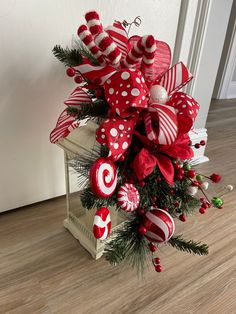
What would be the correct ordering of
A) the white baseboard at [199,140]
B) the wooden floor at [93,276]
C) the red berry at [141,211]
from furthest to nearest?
the white baseboard at [199,140] → the wooden floor at [93,276] → the red berry at [141,211]

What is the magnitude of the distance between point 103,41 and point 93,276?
606 millimetres

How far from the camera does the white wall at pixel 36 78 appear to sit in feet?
2.35

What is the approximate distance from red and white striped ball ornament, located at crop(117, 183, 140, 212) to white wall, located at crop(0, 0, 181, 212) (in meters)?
0.49

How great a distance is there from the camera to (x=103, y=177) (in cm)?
45

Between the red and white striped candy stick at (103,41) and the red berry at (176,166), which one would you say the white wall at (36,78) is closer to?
the red and white striped candy stick at (103,41)

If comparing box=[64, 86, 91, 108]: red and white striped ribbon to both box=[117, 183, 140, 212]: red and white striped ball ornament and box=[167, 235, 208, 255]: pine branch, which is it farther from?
box=[167, 235, 208, 255]: pine branch

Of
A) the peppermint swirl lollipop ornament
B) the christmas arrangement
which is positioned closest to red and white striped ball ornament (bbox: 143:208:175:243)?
the christmas arrangement

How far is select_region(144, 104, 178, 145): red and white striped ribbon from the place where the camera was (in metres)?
0.47

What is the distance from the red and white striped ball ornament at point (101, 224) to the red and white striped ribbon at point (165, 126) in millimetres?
167

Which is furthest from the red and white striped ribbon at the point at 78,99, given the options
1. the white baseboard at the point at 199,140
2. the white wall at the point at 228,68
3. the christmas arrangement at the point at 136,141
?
the white wall at the point at 228,68

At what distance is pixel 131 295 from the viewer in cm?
68

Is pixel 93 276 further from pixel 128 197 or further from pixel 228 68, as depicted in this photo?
pixel 228 68

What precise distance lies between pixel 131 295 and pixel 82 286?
0.13 meters

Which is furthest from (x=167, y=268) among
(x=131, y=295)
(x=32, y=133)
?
(x=32, y=133)
